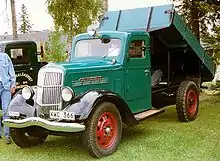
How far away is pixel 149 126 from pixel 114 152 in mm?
2109

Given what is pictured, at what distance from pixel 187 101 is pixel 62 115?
3483 millimetres

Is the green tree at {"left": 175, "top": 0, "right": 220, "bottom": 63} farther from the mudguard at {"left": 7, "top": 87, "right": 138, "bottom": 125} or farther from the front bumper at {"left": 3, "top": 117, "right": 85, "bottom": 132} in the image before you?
the front bumper at {"left": 3, "top": 117, "right": 85, "bottom": 132}

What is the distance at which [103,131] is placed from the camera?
20.4 feet

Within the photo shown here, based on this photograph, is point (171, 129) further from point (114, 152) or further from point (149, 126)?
point (114, 152)

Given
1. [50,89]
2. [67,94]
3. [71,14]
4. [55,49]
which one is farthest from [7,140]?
[71,14]

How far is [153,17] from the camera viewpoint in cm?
826

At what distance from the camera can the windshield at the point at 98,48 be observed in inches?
281

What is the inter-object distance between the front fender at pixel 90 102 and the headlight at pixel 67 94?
0.34 feet

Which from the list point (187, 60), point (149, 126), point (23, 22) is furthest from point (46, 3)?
point (23, 22)

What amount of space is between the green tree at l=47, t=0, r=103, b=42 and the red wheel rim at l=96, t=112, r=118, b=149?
10.5m

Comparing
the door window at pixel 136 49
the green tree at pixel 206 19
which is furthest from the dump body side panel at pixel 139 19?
the green tree at pixel 206 19

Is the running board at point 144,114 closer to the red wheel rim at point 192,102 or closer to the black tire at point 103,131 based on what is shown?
the black tire at point 103,131

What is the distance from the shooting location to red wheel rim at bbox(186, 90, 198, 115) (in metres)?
8.62

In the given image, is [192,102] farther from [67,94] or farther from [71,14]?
[71,14]
